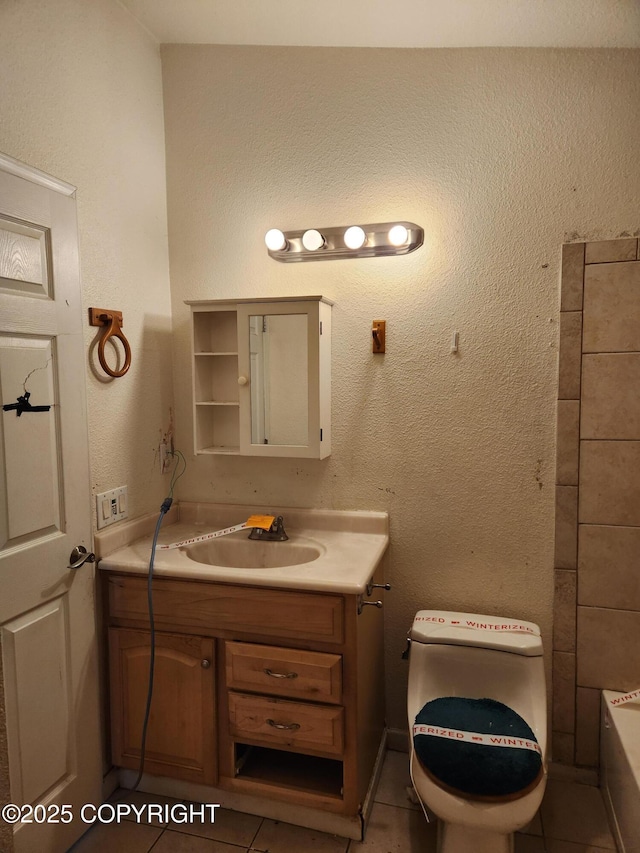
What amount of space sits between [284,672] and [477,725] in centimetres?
54

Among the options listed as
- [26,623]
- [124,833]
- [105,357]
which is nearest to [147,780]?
[124,833]

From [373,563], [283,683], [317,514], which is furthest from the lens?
[317,514]

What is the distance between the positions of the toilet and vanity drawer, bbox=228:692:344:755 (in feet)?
0.72

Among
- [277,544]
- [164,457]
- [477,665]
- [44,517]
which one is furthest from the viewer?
[164,457]

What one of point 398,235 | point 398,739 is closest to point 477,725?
point 398,739

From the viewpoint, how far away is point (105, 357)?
1761mm

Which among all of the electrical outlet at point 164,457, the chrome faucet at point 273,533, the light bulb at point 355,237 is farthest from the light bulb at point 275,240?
the chrome faucet at point 273,533

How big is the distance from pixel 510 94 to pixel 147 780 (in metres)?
2.47

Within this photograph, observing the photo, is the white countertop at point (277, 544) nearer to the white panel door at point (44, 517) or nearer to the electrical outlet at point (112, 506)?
the electrical outlet at point (112, 506)

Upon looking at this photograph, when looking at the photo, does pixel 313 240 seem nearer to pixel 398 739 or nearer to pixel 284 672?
pixel 284 672

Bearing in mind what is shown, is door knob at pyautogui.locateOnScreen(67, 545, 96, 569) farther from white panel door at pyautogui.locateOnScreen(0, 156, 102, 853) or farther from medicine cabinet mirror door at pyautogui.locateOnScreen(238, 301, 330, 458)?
medicine cabinet mirror door at pyautogui.locateOnScreen(238, 301, 330, 458)

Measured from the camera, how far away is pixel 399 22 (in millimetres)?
1698

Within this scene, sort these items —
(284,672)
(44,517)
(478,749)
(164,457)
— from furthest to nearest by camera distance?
(164,457)
(284,672)
(44,517)
(478,749)

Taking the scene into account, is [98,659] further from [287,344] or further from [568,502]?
[568,502]
